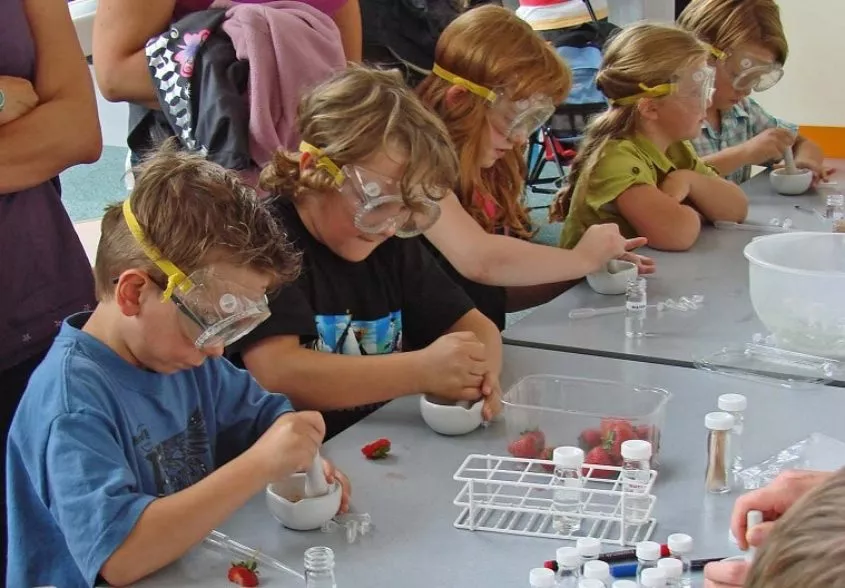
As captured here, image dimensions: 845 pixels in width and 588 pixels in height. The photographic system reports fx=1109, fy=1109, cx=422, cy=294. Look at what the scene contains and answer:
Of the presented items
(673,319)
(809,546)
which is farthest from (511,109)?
(809,546)

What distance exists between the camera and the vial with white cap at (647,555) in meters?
1.13

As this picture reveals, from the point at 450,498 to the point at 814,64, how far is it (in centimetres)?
462

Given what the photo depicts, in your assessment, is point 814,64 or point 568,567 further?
point 814,64

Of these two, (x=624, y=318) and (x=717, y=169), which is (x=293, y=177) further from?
(x=717, y=169)

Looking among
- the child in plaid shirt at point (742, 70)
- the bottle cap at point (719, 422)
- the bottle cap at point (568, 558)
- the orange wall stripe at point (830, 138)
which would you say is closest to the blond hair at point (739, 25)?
the child in plaid shirt at point (742, 70)

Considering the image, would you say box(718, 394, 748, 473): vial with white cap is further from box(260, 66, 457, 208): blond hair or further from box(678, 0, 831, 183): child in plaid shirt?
box(678, 0, 831, 183): child in plaid shirt

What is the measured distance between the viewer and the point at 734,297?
2.16 m

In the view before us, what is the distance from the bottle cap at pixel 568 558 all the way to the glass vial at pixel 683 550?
0.11 meters

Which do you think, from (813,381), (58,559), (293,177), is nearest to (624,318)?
(813,381)

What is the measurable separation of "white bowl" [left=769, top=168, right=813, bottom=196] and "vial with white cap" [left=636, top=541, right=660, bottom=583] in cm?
204

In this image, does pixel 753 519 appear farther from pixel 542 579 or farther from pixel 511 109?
pixel 511 109

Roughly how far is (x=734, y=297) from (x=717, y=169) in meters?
1.02

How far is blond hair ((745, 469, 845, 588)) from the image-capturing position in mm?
621

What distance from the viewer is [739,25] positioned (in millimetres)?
2951
